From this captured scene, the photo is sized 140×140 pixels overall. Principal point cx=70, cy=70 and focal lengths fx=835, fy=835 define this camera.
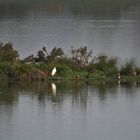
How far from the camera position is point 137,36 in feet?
132

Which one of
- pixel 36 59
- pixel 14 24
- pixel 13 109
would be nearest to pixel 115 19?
pixel 14 24

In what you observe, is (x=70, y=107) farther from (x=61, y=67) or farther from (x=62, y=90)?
(x=61, y=67)

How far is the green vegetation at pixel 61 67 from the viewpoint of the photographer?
71.8ft

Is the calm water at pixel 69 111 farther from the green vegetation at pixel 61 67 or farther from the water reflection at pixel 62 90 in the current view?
the green vegetation at pixel 61 67

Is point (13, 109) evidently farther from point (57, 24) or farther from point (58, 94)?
point (57, 24)

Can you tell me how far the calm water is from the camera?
54.6ft

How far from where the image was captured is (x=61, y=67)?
2222 cm

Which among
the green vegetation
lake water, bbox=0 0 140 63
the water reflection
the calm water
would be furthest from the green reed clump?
lake water, bbox=0 0 140 63

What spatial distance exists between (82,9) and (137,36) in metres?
25.1

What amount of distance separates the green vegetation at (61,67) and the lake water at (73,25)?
581 cm

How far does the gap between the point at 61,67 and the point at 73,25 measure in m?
25.5

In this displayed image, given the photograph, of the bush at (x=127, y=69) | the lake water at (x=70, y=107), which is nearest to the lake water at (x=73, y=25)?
the lake water at (x=70, y=107)

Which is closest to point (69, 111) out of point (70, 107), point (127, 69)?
point (70, 107)

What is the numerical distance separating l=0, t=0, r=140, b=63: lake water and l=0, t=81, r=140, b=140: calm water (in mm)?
7609
